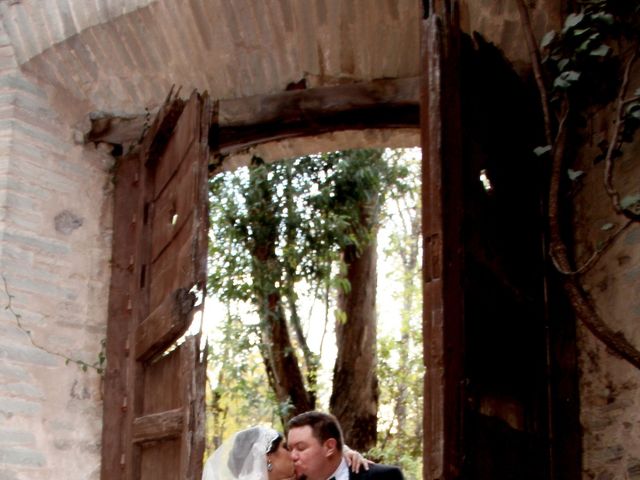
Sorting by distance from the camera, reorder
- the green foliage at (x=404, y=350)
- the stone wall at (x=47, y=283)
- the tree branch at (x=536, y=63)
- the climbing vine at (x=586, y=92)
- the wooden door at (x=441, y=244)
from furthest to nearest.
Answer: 1. the green foliage at (x=404, y=350)
2. the stone wall at (x=47, y=283)
3. the tree branch at (x=536, y=63)
4. the climbing vine at (x=586, y=92)
5. the wooden door at (x=441, y=244)

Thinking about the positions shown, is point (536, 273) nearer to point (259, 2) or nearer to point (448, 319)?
point (448, 319)

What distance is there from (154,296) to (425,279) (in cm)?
207

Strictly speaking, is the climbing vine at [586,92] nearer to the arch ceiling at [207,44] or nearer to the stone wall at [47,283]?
the arch ceiling at [207,44]

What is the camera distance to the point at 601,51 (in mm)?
3719

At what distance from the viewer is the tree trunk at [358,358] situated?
26.3 feet

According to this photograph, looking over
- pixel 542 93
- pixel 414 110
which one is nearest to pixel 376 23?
pixel 414 110

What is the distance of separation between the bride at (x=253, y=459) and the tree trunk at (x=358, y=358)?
394 centimetres

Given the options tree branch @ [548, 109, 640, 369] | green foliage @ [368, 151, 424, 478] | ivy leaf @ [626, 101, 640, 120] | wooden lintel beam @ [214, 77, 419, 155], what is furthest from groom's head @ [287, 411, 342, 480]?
green foliage @ [368, 151, 424, 478]

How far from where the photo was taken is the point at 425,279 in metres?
2.91

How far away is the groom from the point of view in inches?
149

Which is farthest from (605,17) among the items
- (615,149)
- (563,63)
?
(615,149)

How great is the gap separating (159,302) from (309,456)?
3.88 feet

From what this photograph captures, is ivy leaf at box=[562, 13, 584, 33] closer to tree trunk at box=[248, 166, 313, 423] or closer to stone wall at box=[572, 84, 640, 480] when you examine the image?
stone wall at box=[572, 84, 640, 480]

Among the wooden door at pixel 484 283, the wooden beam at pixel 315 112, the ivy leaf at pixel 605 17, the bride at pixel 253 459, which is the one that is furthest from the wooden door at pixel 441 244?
the wooden beam at pixel 315 112
